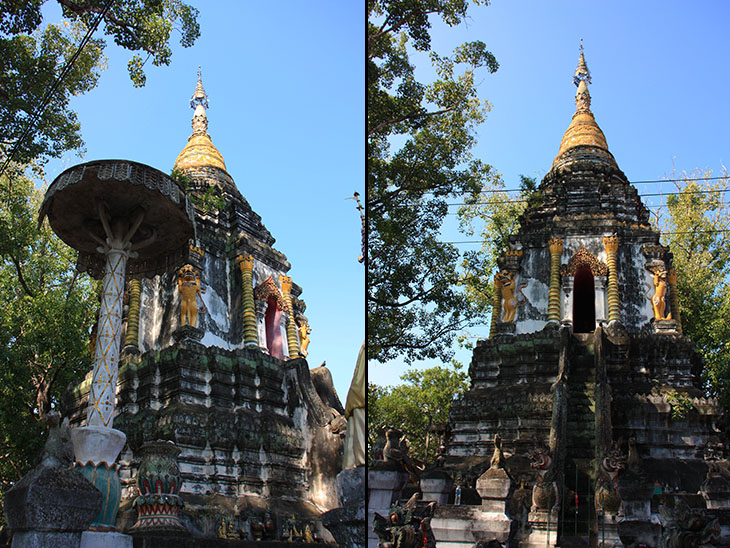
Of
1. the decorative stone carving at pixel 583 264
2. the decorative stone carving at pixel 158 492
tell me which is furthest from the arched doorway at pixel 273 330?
the decorative stone carving at pixel 158 492

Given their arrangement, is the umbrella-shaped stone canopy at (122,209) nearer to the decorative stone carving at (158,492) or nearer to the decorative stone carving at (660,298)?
the decorative stone carving at (158,492)

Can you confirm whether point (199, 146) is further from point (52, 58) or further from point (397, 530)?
point (397, 530)

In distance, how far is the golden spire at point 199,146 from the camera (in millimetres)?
20125

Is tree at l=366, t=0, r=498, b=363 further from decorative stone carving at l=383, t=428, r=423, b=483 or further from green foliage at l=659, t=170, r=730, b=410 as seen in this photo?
green foliage at l=659, t=170, r=730, b=410

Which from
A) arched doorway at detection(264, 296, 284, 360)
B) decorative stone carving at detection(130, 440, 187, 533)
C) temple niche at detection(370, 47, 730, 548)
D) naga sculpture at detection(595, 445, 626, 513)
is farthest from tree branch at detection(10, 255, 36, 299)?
naga sculpture at detection(595, 445, 626, 513)

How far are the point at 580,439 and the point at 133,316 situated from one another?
30.5 feet

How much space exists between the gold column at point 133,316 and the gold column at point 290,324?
345 centimetres

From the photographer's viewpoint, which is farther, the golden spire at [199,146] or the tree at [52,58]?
the golden spire at [199,146]

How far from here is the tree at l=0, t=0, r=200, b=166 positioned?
1145 centimetres

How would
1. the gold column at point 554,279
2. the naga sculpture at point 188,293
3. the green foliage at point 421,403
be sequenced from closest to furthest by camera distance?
1. the naga sculpture at point 188,293
2. the gold column at point 554,279
3. the green foliage at point 421,403

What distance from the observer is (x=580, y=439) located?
14430 millimetres

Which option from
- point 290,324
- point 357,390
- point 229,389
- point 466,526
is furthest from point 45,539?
point 290,324

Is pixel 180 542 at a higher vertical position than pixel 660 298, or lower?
lower

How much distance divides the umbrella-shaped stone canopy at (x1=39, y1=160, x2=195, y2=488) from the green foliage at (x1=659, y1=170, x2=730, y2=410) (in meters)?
14.2
